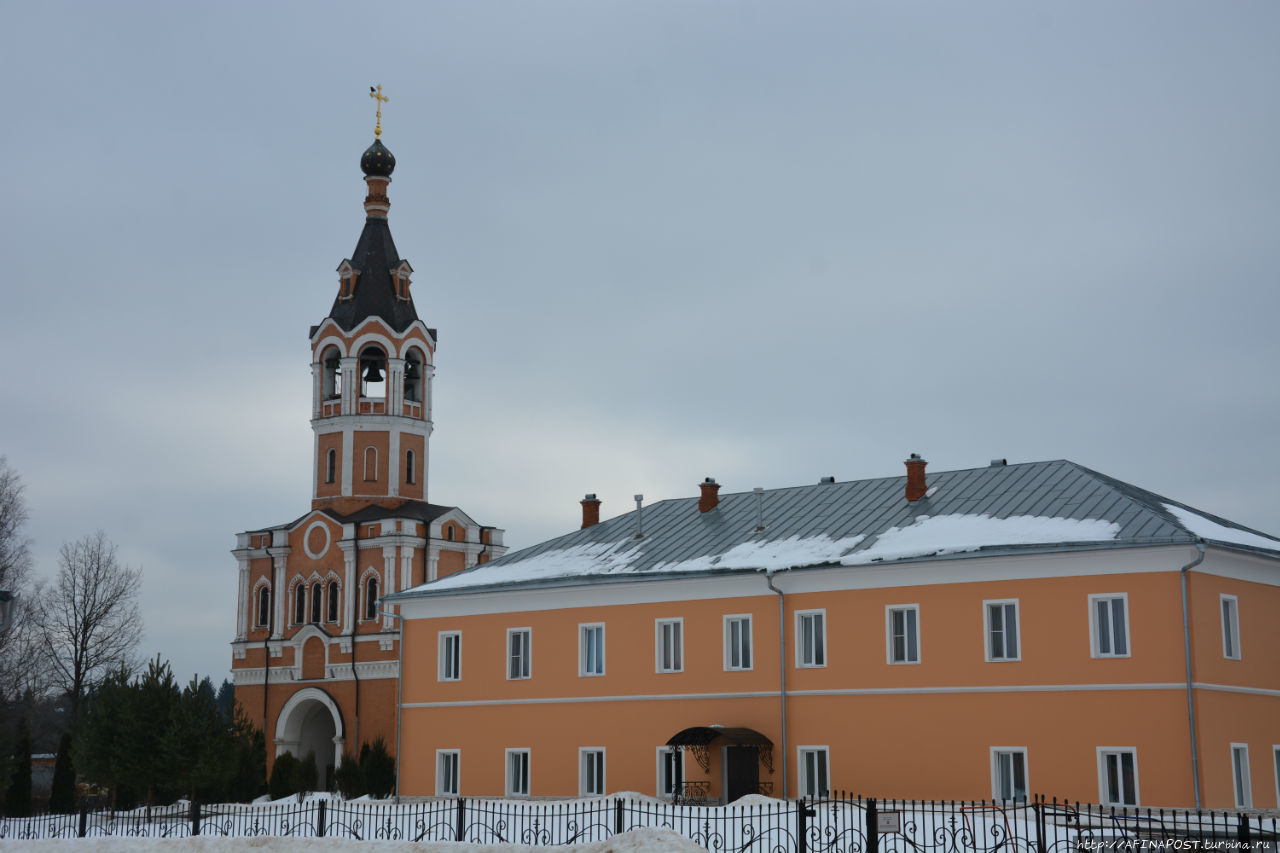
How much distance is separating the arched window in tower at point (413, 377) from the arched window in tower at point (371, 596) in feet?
24.1

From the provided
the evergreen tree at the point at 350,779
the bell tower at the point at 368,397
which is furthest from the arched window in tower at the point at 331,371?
the evergreen tree at the point at 350,779

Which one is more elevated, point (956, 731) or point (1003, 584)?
point (1003, 584)

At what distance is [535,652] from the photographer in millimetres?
35062

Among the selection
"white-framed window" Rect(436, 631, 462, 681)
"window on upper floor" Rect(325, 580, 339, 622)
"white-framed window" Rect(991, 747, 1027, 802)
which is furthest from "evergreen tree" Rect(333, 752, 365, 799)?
"white-framed window" Rect(991, 747, 1027, 802)

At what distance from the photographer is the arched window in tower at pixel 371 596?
52281 mm

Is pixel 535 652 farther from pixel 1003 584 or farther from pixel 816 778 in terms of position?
pixel 1003 584

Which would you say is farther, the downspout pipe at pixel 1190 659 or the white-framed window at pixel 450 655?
the white-framed window at pixel 450 655

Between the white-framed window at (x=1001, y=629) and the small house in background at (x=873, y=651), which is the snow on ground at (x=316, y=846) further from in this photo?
the white-framed window at (x=1001, y=629)

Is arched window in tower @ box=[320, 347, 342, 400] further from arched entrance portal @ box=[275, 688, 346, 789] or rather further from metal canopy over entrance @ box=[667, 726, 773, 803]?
metal canopy over entrance @ box=[667, 726, 773, 803]

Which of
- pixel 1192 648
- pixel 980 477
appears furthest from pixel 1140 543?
pixel 980 477

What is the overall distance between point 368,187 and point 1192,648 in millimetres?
39980

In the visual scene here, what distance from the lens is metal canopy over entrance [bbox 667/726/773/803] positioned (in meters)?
30.8

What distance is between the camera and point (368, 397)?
2194 inches

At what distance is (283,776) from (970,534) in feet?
90.9
